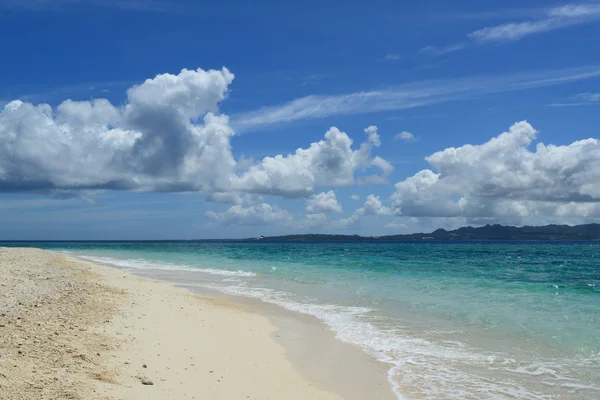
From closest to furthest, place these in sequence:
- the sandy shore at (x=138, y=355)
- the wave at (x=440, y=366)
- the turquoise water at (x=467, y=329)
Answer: the sandy shore at (x=138, y=355), the wave at (x=440, y=366), the turquoise water at (x=467, y=329)

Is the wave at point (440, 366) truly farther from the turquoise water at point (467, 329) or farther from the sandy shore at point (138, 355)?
the sandy shore at point (138, 355)

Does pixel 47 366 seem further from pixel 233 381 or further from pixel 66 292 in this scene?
pixel 66 292

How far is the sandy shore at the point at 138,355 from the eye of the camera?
260 inches

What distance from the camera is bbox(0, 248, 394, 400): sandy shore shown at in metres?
6.59

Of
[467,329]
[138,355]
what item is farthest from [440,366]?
[138,355]

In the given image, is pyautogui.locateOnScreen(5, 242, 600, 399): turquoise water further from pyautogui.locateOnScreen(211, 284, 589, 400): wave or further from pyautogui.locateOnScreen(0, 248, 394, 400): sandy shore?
pyautogui.locateOnScreen(0, 248, 394, 400): sandy shore

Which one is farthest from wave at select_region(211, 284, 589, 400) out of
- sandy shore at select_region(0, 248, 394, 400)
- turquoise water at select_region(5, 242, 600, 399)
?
sandy shore at select_region(0, 248, 394, 400)

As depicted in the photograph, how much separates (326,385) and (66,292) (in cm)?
980

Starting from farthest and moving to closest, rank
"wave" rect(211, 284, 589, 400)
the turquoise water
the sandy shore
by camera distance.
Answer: the turquoise water
"wave" rect(211, 284, 589, 400)
the sandy shore

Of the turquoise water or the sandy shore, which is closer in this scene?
the sandy shore

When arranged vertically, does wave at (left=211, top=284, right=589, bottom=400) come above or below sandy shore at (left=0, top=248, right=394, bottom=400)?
below

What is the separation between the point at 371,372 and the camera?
9.39 m

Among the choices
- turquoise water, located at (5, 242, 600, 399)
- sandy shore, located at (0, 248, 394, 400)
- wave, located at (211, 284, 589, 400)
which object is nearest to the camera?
sandy shore, located at (0, 248, 394, 400)

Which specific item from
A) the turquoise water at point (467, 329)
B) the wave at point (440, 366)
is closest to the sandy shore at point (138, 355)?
the wave at point (440, 366)
